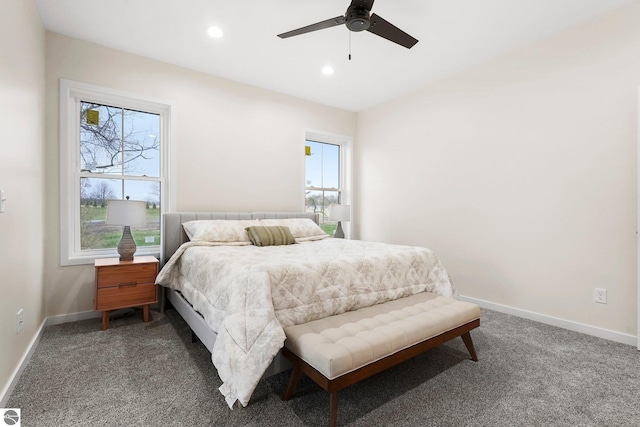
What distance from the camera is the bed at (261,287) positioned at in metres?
1.59

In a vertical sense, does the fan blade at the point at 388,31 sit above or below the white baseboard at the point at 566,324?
above

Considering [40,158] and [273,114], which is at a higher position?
[273,114]

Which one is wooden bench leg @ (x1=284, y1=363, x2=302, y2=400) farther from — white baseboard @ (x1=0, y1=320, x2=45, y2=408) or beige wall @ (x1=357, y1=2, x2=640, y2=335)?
beige wall @ (x1=357, y1=2, x2=640, y2=335)

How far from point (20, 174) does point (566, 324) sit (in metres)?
4.49

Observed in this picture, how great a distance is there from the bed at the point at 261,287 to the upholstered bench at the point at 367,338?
4.1 inches

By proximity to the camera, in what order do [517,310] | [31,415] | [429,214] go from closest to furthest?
[31,415] → [517,310] → [429,214]

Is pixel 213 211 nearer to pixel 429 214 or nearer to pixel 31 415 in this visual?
pixel 31 415

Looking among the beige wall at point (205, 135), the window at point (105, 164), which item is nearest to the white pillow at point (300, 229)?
the beige wall at point (205, 135)

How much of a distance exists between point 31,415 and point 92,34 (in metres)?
3.09

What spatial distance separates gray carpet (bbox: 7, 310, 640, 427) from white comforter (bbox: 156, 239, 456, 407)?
300mm

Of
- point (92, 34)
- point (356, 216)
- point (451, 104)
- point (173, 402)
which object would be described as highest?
point (92, 34)

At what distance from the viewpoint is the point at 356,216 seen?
5082 millimetres

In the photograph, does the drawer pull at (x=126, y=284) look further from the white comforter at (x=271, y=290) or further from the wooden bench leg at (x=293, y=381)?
the wooden bench leg at (x=293, y=381)

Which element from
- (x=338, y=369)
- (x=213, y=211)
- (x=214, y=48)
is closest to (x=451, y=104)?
(x=214, y=48)
